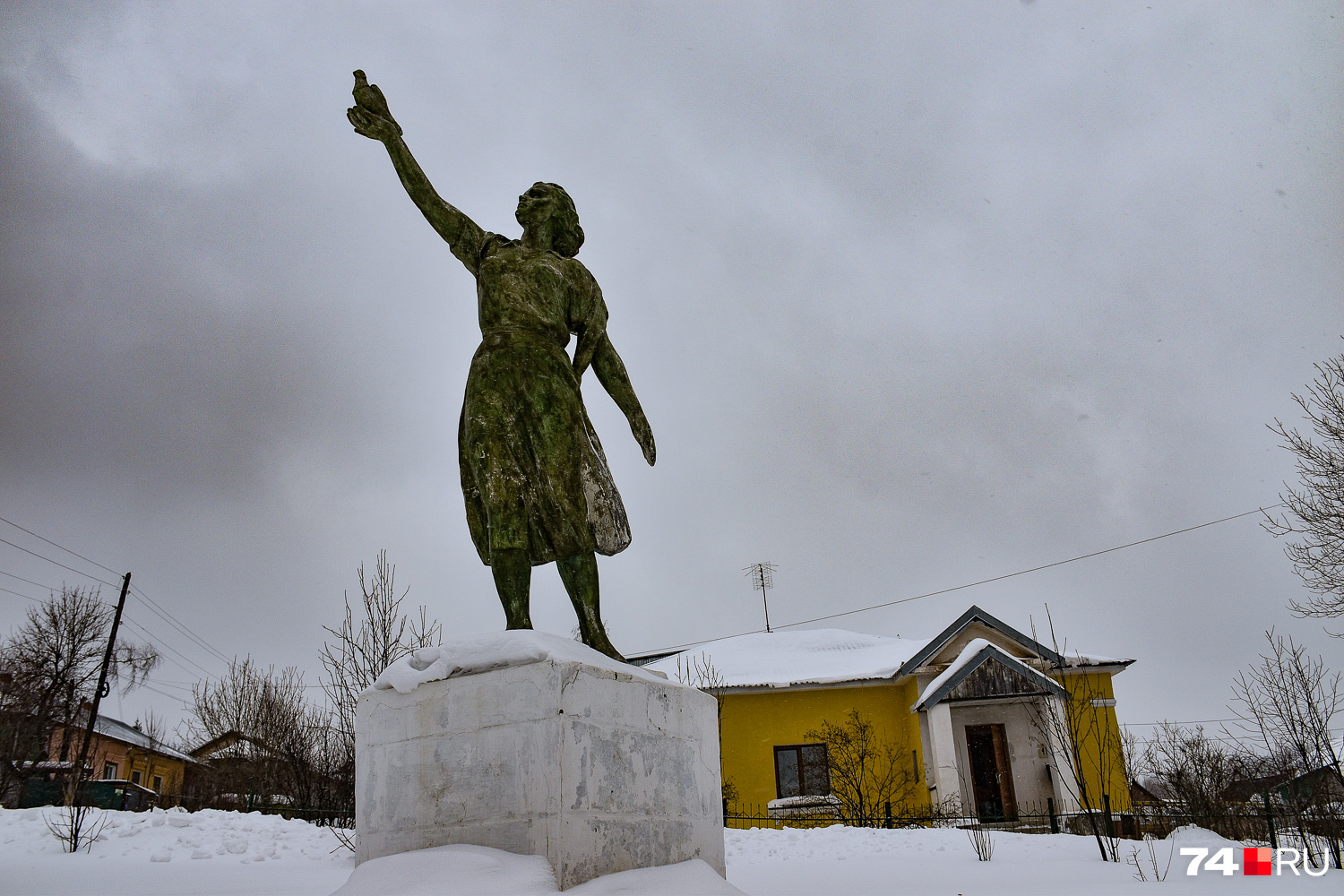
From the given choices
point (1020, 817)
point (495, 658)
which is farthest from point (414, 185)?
point (1020, 817)

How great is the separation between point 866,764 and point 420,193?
18415 millimetres

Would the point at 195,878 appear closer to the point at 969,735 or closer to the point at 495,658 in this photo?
the point at 495,658

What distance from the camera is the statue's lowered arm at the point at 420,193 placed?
13.1ft

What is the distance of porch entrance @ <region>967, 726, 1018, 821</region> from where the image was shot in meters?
18.5

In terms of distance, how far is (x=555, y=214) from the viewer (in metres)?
4.17

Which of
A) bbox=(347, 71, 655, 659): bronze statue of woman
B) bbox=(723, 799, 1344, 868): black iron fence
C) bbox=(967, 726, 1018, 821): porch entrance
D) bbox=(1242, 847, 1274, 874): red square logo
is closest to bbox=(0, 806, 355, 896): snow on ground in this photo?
bbox=(347, 71, 655, 659): bronze statue of woman

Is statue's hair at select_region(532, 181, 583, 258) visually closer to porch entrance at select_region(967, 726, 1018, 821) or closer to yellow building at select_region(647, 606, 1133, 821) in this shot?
yellow building at select_region(647, 606, 1133, 821)

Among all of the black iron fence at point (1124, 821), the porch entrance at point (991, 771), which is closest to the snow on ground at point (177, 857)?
the black iron fence at point (1124, 821)

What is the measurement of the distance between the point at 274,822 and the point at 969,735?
15031 mm

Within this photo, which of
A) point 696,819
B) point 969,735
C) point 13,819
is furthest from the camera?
point 969,735

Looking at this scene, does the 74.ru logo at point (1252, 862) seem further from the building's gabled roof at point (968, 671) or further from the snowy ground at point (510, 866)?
the building's gabled roof at point (968, 671)

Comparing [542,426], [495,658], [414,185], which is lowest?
[495,658]

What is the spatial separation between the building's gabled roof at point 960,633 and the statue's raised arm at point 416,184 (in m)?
17.4

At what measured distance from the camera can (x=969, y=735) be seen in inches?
762
